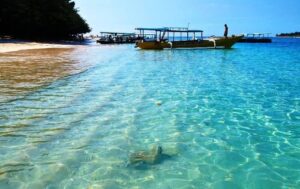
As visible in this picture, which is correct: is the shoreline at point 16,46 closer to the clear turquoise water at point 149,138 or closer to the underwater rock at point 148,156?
the clear turquoise water at point 149,138

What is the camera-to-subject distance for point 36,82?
14102 mm

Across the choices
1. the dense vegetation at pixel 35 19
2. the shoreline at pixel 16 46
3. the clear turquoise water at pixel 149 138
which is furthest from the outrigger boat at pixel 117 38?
the clear turquoise water at pixel 149 138

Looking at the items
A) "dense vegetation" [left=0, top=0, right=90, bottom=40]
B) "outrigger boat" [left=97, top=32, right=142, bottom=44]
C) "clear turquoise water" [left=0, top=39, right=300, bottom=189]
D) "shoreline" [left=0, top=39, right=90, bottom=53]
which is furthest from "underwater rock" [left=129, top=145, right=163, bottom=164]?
"outrigger boat" [left=97, top=32, right=142, bottom=44]

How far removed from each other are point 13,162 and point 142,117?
12.7 feet

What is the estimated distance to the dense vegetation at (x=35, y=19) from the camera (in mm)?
47719

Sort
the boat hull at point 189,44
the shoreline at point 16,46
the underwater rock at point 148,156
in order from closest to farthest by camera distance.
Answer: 1. the underwater rock at point 148,156
2. the shoreline at point 16,46
3. the boat hull at point 189,44

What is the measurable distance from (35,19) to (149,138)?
48.6 metres

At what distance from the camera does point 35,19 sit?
5084 centimetres

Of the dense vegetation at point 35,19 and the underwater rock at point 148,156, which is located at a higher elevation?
the dense vegetation at point 35,19

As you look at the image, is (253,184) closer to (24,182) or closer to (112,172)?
(112,172)

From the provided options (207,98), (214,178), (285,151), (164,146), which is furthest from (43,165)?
(207,98)

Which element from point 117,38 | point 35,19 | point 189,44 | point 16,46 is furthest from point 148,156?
point 117,38

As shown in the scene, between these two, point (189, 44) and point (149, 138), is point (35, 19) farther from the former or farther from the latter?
point (149, 138)

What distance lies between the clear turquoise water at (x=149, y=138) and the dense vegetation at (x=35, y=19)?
39.9 m
